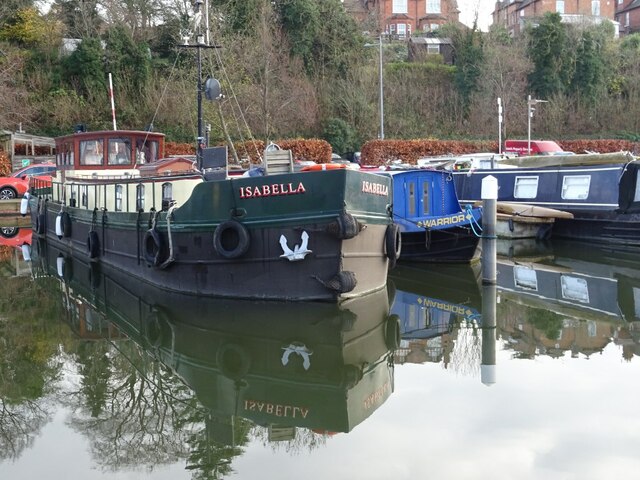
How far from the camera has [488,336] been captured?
392 inches

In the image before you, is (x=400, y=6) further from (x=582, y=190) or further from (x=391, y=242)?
(x=391, y=242)

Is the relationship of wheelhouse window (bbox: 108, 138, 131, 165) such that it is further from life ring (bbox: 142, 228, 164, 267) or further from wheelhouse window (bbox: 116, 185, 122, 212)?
life ring (bbox: 142, 228, 164, 267)

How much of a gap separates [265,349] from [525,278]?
6.77m

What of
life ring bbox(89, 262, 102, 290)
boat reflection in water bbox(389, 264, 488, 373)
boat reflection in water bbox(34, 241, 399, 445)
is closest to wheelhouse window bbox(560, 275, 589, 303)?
boat reflection in water bbox(389, 264, 488, 373)

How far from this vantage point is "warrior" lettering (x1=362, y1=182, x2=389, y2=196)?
1064cm

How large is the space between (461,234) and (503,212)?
4.95 m

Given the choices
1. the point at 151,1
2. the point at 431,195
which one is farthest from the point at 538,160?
the point at 151,1

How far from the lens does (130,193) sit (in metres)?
13.6

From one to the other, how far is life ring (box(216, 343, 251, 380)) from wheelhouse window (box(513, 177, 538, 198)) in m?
13.9

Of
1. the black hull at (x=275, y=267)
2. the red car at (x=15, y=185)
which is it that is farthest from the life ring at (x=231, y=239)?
the red car at (x=15, y=185)

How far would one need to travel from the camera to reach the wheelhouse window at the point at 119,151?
1691 cm

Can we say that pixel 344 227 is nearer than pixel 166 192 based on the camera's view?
Yes

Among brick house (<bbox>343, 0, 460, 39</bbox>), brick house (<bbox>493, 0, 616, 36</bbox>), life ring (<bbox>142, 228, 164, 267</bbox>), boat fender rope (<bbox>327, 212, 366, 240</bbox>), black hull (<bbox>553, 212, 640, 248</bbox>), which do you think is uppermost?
brick house (<bbox>493, 0, 616, 36</bbox>)

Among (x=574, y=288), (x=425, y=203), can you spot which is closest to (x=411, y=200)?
(x=425, y=203)
